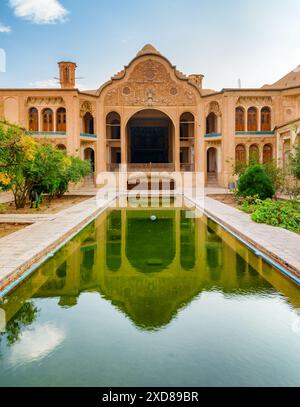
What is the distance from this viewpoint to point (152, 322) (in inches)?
159

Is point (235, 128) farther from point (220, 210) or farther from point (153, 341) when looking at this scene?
point (153, 341)

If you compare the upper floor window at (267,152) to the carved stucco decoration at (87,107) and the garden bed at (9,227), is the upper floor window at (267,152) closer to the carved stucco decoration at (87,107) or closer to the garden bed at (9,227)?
the carved stucco decoration at (87,107)

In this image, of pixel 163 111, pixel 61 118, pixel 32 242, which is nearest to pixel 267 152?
pixel 163 111

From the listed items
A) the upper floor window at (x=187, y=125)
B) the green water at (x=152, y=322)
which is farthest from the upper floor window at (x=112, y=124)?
the green water at (x=152, y=322)

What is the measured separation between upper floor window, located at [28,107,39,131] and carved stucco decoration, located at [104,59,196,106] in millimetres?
4857

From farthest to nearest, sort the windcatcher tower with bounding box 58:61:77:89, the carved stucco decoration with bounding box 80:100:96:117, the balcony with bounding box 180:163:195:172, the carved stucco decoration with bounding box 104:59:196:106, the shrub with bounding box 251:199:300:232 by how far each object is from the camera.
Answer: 1. the windcatcher tower with bounding box 58:61:77:89
2. the balcony with bounding box 180:163:195:172
3. the carved stucco decoration with bounding box 104:59:196:106
4. the carved stucco decoration with bounding box 80:100:96:117
5. the shrub with bounding box 251:199:300:232

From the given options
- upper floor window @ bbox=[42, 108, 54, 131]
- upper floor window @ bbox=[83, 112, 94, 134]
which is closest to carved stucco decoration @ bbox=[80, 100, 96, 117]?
upper floor window @ bbox=[83, 112, 94, 134]

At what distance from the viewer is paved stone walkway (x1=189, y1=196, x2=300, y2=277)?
20.0 feet

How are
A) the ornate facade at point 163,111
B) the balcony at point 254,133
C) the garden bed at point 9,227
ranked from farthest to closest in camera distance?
the balcony at point 254,133, the ornate facade at point 163,111, the garden bed at point 9,227

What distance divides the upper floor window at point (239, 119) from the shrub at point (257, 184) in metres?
12.2

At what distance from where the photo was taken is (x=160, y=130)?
32.8m

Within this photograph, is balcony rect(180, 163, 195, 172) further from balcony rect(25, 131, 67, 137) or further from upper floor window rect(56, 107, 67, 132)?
upper floor window rect(56, 107, 67, 132)

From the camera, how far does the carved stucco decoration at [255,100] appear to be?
84.9ft
